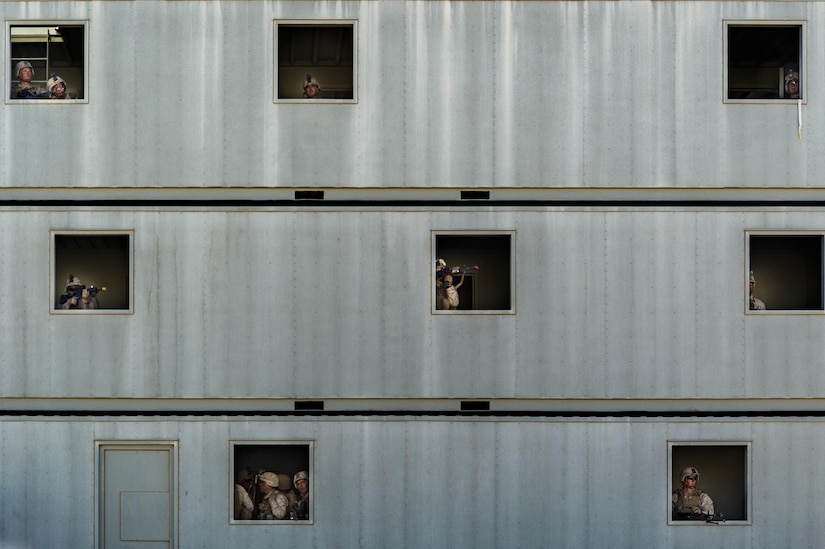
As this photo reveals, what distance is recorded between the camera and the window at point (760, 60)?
38.0ft

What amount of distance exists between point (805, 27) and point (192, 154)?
10051 millimetres

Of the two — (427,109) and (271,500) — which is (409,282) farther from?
(271,500)

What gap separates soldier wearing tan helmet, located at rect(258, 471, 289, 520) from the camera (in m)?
11.3

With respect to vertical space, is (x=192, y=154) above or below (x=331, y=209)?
above

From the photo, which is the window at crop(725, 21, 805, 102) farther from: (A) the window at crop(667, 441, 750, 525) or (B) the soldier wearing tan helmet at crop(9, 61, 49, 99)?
(B) the soldier wearing tan helmet at crop(9, 61, 49, 99)

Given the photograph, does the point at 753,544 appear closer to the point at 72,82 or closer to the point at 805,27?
the point at 805,27

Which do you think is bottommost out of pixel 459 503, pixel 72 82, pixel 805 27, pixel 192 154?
pixel 459 503

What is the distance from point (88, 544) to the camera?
36.5ft

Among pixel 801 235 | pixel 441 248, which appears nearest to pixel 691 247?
pixel 801 235

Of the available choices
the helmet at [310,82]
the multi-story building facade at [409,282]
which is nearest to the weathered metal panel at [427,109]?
the multi-story building facade at [409,282]

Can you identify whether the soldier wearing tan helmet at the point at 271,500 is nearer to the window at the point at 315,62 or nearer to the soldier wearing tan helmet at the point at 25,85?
the window at the point at 315,62

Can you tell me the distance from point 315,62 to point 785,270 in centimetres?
855

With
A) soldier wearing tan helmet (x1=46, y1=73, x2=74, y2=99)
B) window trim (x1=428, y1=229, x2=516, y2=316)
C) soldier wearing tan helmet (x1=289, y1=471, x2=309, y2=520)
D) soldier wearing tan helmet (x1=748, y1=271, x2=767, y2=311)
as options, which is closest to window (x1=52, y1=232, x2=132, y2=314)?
soldier wearing tan helmet (x1=46, y1=73, x2=74, y2=99)

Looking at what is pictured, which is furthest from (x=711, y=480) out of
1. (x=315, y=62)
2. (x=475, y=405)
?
(x=315, y=62)
